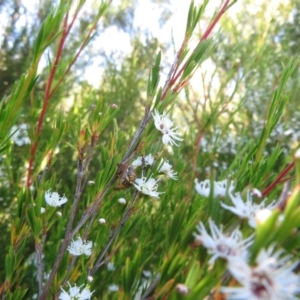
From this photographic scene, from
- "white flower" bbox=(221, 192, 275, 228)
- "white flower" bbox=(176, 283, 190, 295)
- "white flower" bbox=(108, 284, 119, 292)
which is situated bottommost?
"white flower" bbox=(108, 284, 119, 292)

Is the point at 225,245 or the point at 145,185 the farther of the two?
the point at 145,185

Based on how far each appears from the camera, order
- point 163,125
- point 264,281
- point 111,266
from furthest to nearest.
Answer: point 111,266 < point 163,125 < point 264,281

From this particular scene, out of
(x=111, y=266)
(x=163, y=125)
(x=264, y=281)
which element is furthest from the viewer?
(x=111, y=266)

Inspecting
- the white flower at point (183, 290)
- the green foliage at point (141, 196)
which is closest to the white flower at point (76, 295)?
the green foliage at point (141, 196)

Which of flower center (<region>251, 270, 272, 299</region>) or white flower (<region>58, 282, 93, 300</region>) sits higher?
flower center (<region>251, 270, 272, 299</region>)

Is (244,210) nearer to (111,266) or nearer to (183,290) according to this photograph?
(183,290)

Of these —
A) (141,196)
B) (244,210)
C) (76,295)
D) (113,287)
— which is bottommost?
(113,287)

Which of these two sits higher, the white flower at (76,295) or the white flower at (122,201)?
the white flower at (122,201)

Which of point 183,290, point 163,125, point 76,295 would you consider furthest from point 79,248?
point 183,290

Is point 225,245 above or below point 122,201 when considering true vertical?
above

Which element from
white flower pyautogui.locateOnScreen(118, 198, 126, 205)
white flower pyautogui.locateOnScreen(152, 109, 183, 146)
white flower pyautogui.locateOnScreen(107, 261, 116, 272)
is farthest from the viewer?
white flower pyautogui.locateOnScreen(107, 261, 116, 272)

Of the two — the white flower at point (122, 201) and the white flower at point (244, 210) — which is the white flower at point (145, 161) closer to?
the white flower at point (122, 201)

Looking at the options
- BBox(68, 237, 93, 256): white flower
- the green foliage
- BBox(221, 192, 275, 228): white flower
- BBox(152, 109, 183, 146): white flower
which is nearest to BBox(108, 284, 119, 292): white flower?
the green foliage

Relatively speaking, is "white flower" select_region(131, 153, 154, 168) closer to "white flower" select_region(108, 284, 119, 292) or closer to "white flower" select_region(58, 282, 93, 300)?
"white flower" select_region(58, 282, 93, 300)
